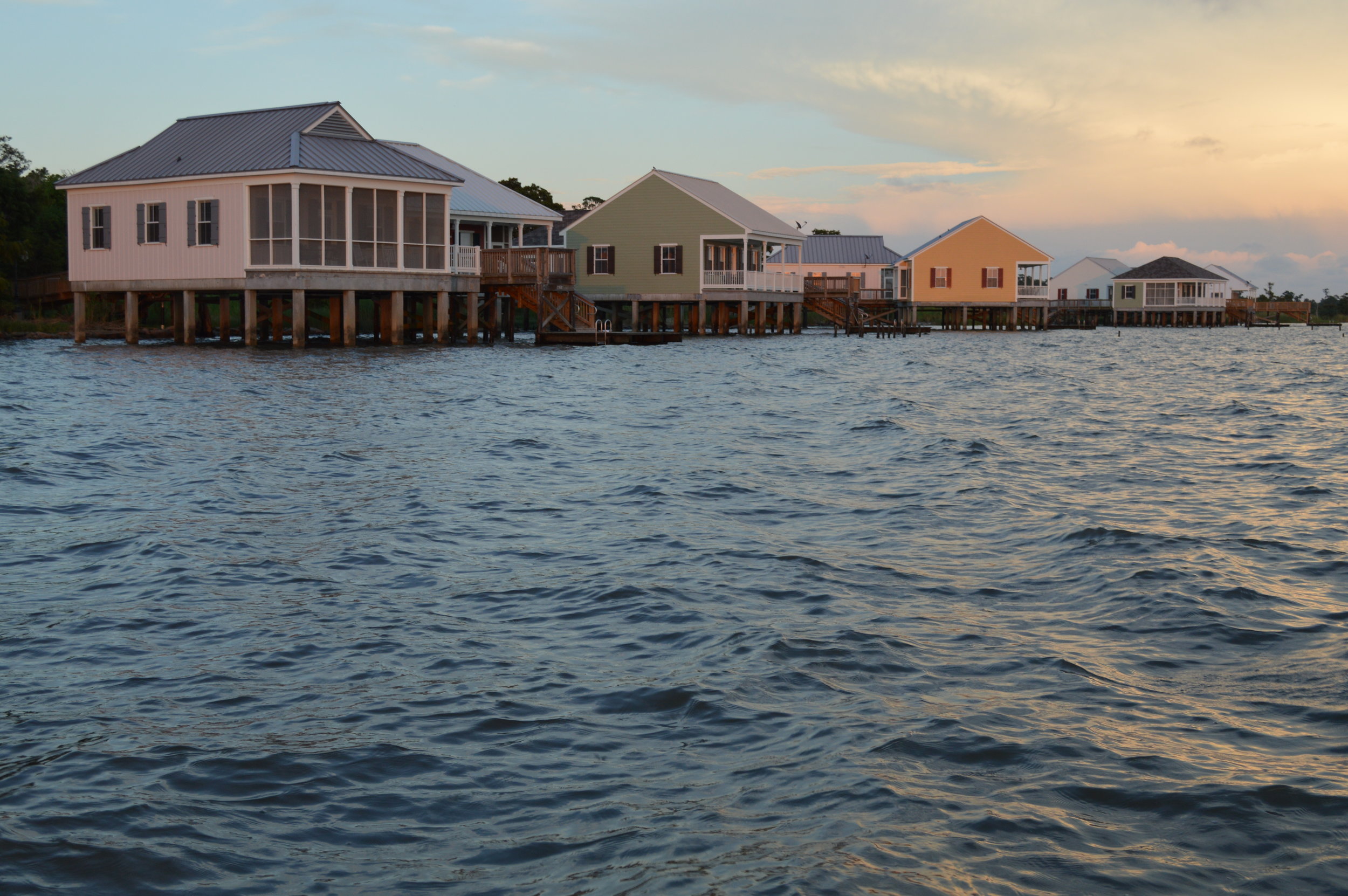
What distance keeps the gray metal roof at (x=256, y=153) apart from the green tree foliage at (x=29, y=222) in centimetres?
1345

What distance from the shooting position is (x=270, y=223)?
35.7 meters

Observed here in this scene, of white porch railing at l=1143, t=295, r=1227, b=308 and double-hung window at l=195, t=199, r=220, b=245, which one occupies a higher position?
white porch railing at l=1143, t=295, r=1227, b=308

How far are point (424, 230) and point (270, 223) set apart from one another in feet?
16.6

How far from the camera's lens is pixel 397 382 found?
26.0 m

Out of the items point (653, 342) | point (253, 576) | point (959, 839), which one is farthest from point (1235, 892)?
point (653, 342)

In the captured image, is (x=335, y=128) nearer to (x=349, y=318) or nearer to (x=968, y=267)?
(x=349, y=318)

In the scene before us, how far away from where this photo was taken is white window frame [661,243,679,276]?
5447 cm

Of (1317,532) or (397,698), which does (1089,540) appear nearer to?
(1317,532)

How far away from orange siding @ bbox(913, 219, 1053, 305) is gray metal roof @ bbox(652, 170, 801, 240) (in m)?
16.3

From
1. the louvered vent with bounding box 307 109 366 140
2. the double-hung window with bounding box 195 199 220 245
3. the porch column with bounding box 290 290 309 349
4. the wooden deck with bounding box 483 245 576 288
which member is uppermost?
the louvered vent with bounding box 307 109 366 140

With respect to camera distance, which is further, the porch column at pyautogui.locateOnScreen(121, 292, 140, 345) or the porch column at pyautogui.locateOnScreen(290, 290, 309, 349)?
the porch column at pyautogui.locateOnScreen(121, 292, 140, 345)

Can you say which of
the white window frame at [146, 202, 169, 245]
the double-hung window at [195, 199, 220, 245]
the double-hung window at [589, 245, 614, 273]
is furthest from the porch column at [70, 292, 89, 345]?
the double-hung window at [589, 245, 614, 273]

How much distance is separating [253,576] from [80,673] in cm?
232

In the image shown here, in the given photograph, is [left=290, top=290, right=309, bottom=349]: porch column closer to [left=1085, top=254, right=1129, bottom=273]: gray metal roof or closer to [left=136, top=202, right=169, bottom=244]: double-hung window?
[left=136, top=202, right=169, bottom=244]: double-hung window
